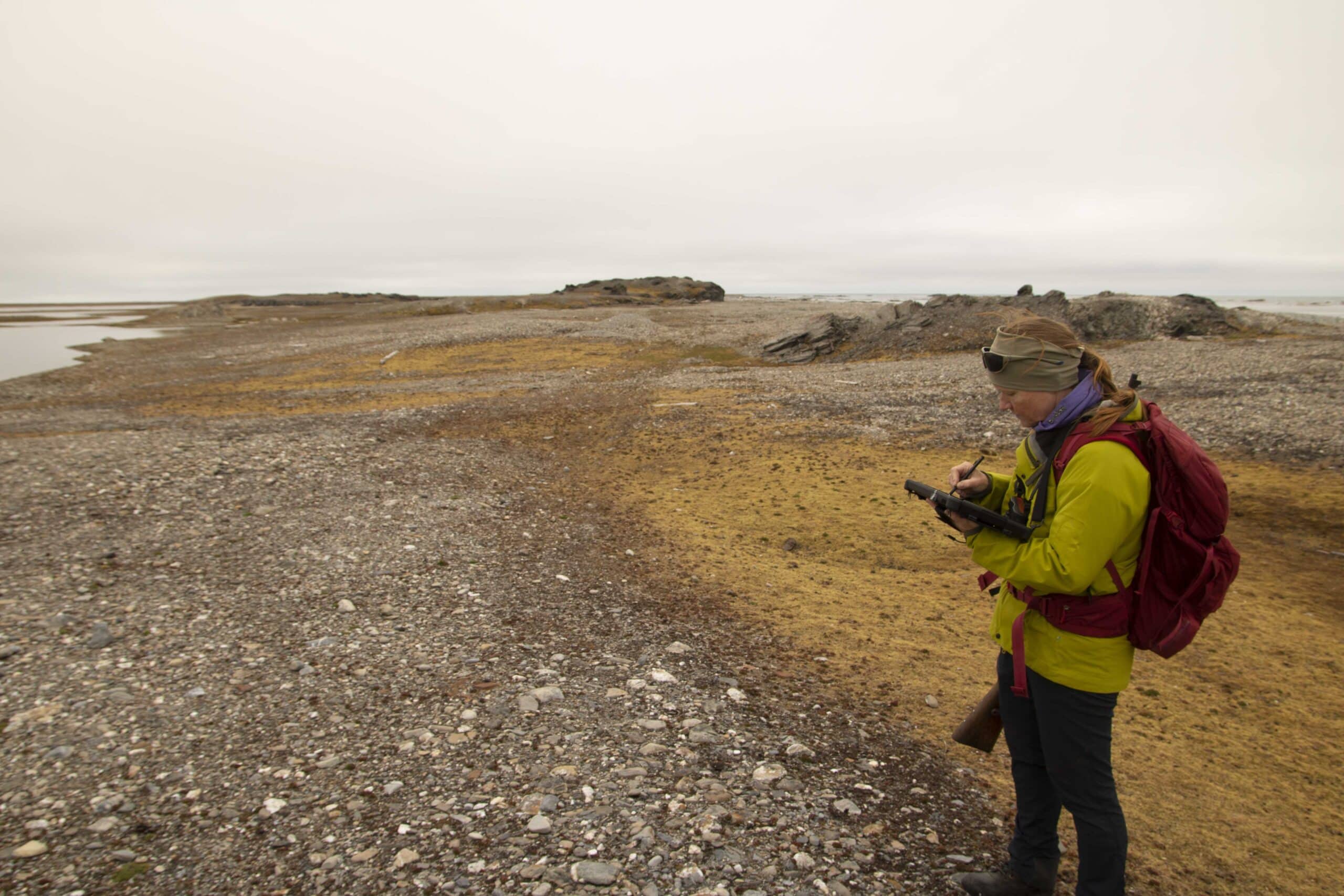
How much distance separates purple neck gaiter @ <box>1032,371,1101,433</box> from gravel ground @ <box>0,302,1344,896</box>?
9.72ft

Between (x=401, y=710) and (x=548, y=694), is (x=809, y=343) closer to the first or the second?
(x=548, y=694)

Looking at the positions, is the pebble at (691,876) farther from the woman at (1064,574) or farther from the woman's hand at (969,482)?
the woman's hand at (969,482)

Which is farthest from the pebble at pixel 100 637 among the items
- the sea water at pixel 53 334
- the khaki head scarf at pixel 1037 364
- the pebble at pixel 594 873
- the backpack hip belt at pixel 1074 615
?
the sea water at pixel 53 334

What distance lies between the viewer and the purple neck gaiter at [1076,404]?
337 cm

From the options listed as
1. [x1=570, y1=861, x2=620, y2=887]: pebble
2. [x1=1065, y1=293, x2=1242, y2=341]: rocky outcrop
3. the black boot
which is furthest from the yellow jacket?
[x1=1065, y1=293, x2=1242, y2=341]: rocky outcrop

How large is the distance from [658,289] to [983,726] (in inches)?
4725

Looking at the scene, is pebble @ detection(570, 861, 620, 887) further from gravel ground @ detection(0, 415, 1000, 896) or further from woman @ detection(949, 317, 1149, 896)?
woman @ detection(949, 317, 1149, 896)

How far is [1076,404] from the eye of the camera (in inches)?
133

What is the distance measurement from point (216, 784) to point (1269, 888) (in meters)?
7.15

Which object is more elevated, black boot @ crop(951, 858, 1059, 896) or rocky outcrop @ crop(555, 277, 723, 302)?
rocky outcrop @ crop(555, 277, 723, 302)

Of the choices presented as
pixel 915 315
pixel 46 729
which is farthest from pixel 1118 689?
pixel 915 315

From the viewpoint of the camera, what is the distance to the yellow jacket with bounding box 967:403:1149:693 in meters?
3.06

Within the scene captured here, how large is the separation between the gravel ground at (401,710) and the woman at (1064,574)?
3.88ft

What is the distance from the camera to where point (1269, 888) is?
4.29 metres
